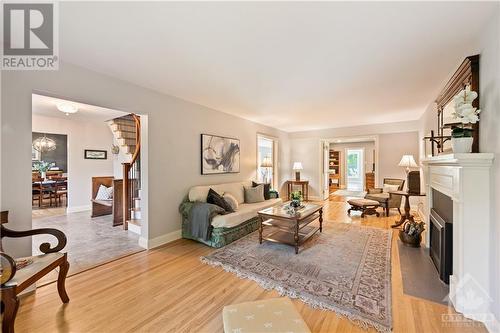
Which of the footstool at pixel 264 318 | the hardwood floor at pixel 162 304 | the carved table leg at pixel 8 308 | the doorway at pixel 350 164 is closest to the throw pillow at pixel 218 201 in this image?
the hardwood floor at pixel 162 304

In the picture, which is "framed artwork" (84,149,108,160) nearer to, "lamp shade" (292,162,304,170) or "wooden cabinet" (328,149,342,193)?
"lamp shade" (292,162,304,170)

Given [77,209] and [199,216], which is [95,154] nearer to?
[77,209]

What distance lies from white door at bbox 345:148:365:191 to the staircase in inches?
380

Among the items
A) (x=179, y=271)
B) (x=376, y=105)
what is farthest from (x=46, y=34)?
(x=376, y=105)

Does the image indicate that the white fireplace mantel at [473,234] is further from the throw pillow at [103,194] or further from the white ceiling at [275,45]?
the throw pillow at [103,194]

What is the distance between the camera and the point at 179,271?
8.32 feet

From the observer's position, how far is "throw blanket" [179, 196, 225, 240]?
3257mm

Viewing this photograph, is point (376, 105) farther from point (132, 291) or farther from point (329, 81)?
point (132, 291)

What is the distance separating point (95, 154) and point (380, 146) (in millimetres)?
8460

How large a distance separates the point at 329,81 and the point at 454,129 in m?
1.52

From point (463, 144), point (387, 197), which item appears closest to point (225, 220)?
point (463, 144)

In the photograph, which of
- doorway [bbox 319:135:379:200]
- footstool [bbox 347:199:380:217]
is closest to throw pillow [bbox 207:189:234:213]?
footstool [bbox 347:199:380:217]

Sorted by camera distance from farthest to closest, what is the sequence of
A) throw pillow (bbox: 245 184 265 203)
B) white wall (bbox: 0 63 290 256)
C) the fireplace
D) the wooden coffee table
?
throw pillow (bbox: 245 184 265 203) → the wooden coffee table → the fireplace → white wall (bbox: 0 63 290 256)

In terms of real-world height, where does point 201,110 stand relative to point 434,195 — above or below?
above
